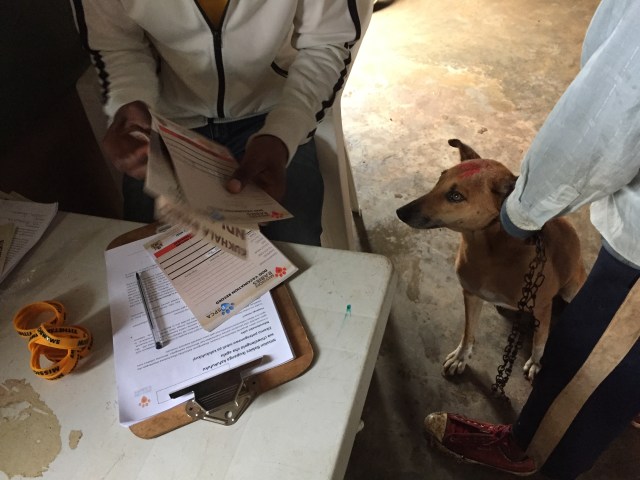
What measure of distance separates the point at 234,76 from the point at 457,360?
3.19 ft

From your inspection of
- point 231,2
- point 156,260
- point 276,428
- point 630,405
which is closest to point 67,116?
point 231,2

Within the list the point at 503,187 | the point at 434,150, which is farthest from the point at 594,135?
the point at 434,150

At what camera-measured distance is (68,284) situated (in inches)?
31.4

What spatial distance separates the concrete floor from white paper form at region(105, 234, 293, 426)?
0.78m

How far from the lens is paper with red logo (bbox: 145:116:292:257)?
0.63 m

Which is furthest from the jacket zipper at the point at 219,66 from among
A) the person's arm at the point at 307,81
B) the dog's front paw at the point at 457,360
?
the dog's front paw at the point at 457,360

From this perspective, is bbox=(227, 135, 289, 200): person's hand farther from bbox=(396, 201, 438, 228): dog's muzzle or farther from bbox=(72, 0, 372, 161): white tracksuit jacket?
bbox=(396, 201, 438, 228): dog's muzzle

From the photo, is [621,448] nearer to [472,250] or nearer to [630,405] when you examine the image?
[630,405]

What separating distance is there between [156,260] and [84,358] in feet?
0.61

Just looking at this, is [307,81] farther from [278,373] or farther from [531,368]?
[531,368]

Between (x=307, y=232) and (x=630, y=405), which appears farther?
(x=307, y=232)

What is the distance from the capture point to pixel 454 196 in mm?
1150

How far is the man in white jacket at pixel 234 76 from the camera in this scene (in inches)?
37.8

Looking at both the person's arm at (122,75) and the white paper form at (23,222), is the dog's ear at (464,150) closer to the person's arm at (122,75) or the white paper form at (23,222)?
the person's arm at (122,75)
